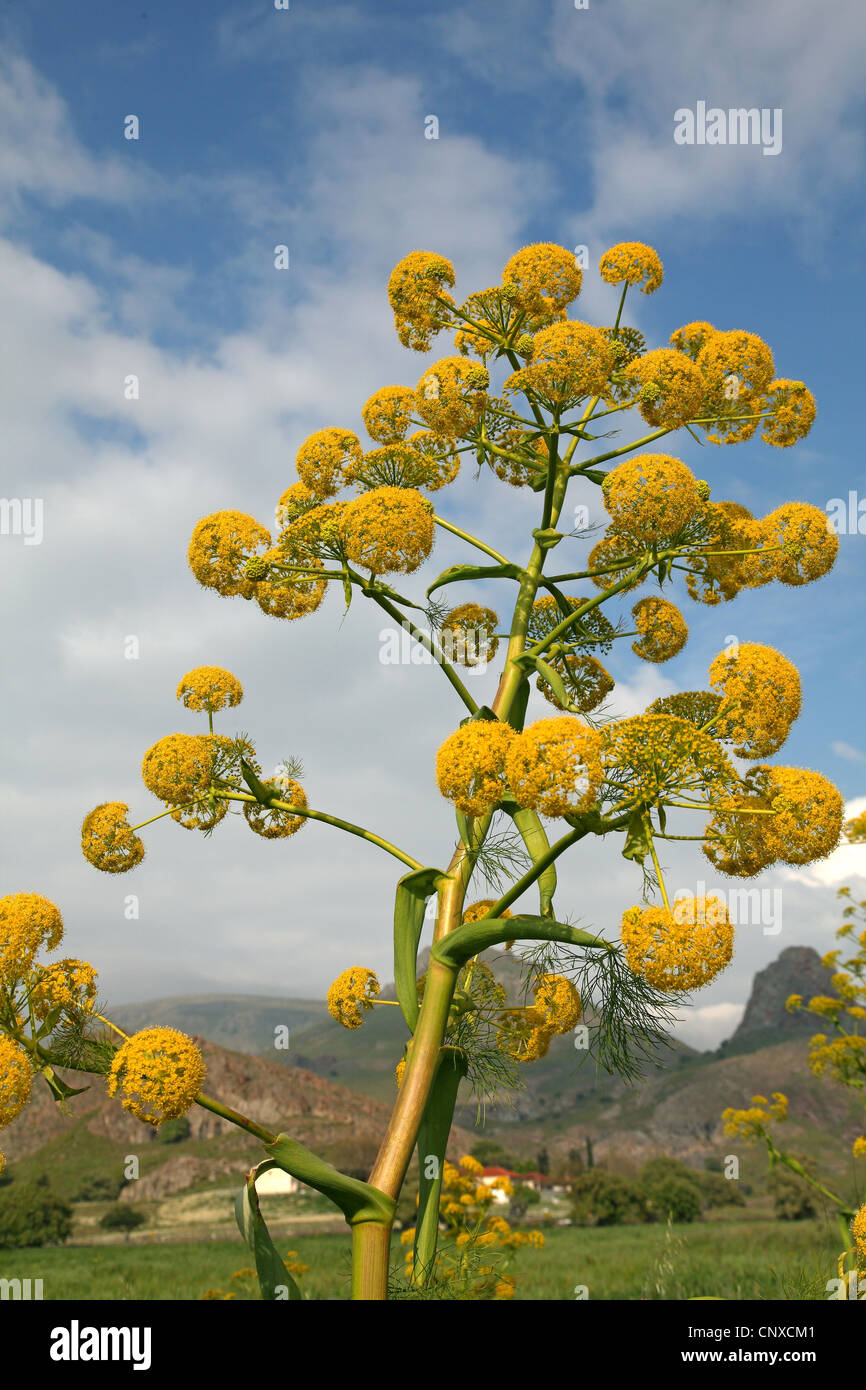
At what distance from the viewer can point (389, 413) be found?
6648 mm

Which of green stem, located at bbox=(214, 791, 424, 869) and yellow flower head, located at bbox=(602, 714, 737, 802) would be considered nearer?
yellow flower head, located at bbox=(602, 714, 737, 802)

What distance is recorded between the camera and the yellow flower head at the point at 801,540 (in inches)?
215

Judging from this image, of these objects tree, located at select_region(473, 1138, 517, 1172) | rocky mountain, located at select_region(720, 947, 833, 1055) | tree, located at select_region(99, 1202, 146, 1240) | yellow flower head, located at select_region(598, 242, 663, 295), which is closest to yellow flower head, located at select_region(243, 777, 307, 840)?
yellow flower head, located at select_region(598, 242, 663, 295)

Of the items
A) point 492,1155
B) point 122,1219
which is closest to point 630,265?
point 122,1219

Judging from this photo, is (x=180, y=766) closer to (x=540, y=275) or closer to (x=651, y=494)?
(x=651, y=494)

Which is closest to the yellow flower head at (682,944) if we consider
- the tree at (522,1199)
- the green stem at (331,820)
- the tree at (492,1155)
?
the green stem at (331,820)

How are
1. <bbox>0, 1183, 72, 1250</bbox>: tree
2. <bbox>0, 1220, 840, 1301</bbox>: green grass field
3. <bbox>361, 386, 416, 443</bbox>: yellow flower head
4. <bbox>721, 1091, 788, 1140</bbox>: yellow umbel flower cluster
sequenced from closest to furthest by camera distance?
<bbox>361, 386, 416, 443</bbox>: yellow flower head, <bbox>721, 1091, 788, 1140</bbox>: yellow umbel flower cluster, <bbox>0, 1220, 840, 1301</bbox>: green grass field, <bbox>0, 1183, 72, 1250</bbox>: tree

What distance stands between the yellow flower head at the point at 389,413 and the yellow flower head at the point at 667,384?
5.23 ft

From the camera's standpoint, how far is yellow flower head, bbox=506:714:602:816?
12.7ft

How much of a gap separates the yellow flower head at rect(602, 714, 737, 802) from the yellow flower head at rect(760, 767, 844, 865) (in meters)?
0.47

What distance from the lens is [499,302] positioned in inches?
244

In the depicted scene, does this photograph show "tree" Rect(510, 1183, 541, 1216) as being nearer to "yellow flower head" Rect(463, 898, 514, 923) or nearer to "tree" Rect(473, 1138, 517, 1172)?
"tree" Rect(473, 1138, 517, 1172)

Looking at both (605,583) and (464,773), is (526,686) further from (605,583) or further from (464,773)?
(464,773)
